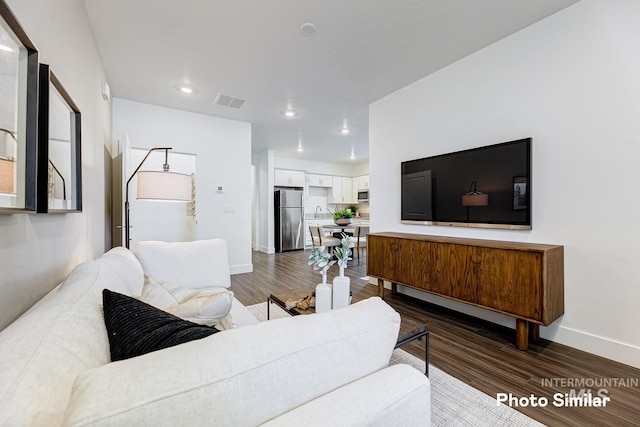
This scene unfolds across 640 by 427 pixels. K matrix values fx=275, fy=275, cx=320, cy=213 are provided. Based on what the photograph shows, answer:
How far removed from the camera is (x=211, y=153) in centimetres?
446

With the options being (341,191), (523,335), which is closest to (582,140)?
(523,335)

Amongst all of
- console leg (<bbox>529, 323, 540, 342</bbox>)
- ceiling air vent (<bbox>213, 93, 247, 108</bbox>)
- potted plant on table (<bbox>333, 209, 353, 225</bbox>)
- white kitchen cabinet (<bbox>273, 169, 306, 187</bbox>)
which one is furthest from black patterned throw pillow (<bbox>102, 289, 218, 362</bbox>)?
white kitchen cabinet (<bbox>273, 169, 306, 187</bbox>)

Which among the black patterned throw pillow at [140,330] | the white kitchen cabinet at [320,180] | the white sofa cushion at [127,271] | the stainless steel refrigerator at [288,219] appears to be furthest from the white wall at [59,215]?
the white kitchen cabinet at [320,180]

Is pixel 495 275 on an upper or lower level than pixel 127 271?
lower

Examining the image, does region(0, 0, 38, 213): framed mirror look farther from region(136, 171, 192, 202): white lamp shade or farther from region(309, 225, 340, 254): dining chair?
region(309, 225, 340, 254): dining chair

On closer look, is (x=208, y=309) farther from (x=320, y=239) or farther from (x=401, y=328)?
(x=320, y=239)

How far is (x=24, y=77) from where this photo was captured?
3.33ft

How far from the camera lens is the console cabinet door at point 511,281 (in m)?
2.03

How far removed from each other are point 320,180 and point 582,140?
6419 millimetres

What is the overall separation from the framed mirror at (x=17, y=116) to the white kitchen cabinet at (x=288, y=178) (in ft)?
20.4

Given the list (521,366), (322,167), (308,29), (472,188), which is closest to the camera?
(521,366)

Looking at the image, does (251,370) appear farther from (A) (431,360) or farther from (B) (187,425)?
(A) (431,360)

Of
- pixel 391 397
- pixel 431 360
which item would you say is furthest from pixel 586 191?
pixel 391 397

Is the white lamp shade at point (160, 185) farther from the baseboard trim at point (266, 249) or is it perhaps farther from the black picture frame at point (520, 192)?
the baseboard trim at point (266, 249)
